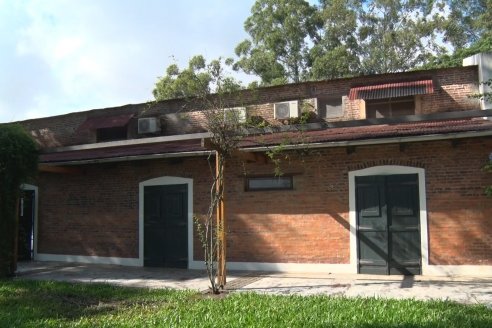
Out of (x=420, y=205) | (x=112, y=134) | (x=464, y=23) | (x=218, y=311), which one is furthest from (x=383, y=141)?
(x=464, y=23)

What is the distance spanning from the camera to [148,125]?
1422 cm

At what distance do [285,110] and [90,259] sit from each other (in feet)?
21.3

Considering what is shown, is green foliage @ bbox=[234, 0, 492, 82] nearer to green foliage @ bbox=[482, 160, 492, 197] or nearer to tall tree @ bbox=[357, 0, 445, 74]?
tall tree @ bbox=[357, 0, 445, 74]

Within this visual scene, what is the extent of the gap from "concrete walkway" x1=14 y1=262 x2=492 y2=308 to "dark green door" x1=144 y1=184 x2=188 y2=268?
16.0 inches

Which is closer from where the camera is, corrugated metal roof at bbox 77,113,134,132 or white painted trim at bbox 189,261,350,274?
white painted trim at bbox 189,261,350,274

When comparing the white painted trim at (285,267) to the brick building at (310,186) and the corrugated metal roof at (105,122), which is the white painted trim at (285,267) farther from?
the corrugated metal roof at (105,122)

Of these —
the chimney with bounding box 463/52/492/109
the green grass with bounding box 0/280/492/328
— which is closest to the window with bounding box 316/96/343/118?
the chimney with bounding box 463/52/492/109

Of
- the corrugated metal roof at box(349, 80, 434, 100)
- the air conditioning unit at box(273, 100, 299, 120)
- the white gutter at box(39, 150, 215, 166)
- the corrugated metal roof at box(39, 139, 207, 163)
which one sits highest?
the corrugated metal roof at box(349, 80, 434, 100)

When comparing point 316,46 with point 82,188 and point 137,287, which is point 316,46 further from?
point 137,287

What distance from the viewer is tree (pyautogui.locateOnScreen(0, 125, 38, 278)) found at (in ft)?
33.8

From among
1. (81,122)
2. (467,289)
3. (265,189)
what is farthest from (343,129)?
(81,122)

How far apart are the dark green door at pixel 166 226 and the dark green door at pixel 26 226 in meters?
4.12

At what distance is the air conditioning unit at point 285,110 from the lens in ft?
41.2

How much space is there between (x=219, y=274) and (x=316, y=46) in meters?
25.4
